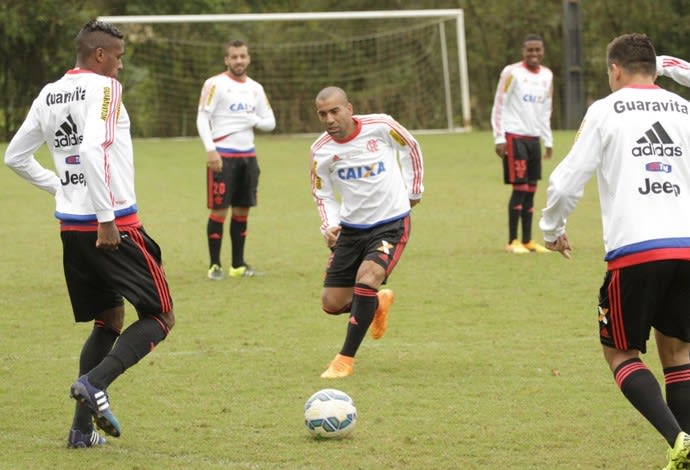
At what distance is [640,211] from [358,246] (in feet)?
9.87

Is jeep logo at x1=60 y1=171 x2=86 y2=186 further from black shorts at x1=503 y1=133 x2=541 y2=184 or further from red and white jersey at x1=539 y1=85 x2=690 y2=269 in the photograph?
black shorts at x1=503 y1=133 x2=541 y2=184

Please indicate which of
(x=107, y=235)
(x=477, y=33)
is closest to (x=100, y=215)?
(x=107, y=235)

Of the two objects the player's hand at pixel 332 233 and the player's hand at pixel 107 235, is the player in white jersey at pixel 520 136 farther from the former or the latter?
the player's hand at pixel 107 235

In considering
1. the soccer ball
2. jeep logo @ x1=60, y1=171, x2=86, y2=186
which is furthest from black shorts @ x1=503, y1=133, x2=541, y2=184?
jeep logo @ x1=60, y1=171, x2=86, y2=186

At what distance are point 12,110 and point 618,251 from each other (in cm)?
2465

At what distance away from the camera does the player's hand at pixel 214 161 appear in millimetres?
11391

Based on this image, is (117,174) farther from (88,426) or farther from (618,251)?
(618,251)

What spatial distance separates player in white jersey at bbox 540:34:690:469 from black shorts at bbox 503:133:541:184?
7780 millimetres

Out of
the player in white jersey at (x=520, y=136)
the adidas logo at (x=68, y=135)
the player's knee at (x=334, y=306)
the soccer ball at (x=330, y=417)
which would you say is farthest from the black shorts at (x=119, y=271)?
the player in white jersey at (x=520, y=136)

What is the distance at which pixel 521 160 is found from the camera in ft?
43.1

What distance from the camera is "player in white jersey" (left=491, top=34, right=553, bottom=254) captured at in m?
13.2

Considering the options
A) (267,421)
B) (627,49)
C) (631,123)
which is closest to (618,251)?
(631,123)

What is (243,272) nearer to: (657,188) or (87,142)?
(87,142)

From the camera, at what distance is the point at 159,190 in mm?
19594
